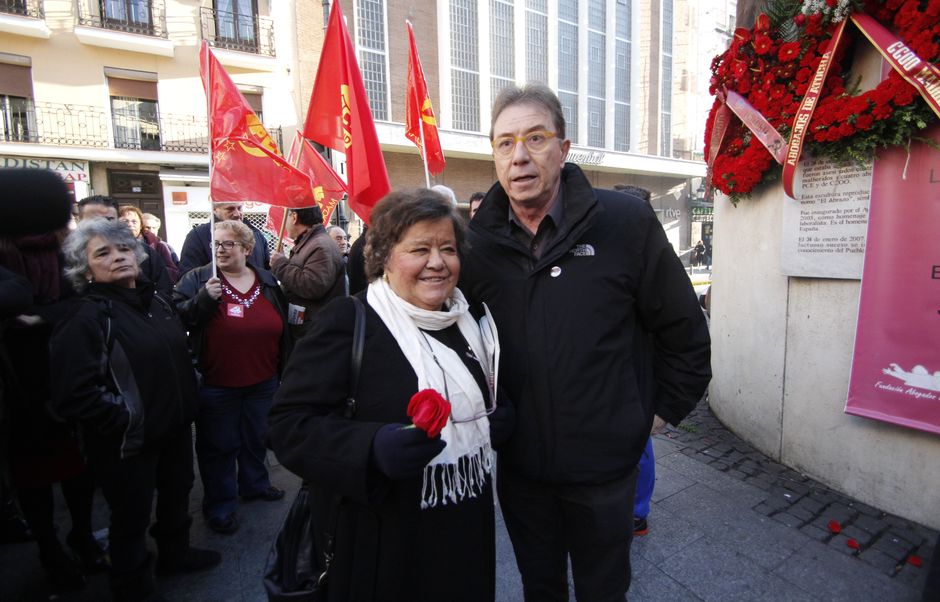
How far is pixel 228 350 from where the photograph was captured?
335cm

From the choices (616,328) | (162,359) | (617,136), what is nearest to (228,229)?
(162,359)

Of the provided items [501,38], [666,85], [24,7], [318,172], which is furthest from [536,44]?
[318,172]

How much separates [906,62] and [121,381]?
4.32m

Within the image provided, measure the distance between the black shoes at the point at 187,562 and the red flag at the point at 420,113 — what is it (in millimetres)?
3947

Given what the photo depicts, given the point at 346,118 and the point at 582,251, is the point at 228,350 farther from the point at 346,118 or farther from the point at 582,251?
the point at 582,251

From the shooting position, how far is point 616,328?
1.91 m

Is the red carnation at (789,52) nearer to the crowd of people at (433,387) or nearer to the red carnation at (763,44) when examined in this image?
the red carnation at (763,44)

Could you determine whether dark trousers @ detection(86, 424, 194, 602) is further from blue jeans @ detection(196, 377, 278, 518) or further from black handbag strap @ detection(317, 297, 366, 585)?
black handbag strap @ detection(317, 297, 366, 585)

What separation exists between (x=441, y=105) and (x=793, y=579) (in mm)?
18552

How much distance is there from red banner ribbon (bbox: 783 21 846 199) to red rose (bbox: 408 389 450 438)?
311 centimetres

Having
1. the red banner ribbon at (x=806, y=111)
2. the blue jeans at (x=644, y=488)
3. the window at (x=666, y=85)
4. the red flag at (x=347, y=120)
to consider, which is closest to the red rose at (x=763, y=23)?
the red banner ribbon at (x=806, y=111)

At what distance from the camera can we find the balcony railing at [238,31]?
625 inches

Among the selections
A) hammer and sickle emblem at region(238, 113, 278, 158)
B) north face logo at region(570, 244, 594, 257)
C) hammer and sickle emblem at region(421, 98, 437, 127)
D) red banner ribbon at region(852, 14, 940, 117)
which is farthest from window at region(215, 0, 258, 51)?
north face logo at region(570, 244, 594, 257)

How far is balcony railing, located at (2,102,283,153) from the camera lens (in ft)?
46.0
